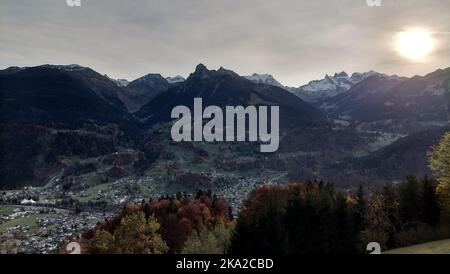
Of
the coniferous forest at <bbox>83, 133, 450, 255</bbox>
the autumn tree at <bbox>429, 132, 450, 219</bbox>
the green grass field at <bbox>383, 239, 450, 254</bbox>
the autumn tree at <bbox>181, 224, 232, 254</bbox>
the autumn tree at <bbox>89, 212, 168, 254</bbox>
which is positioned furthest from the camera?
the autumn tree at <bbox>89, 212, 168, 254</bbox>

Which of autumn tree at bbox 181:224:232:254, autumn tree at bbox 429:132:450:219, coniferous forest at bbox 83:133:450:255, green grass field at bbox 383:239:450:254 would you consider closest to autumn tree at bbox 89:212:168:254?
coniferous forest at bbox 83:133:450:255

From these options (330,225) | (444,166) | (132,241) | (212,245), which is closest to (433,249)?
(330,225)

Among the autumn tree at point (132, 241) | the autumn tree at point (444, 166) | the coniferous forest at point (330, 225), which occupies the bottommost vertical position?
the autumn tree at point (132, 241)

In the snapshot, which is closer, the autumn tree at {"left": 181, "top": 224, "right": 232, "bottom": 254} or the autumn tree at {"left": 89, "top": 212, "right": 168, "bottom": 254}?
the autumn tree at {"left": 181, "top": 224, "right": 232, "bottom": 254}

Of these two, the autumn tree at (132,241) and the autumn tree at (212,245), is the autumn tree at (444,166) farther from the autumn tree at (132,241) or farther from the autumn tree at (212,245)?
the autumn tree at (132,241)

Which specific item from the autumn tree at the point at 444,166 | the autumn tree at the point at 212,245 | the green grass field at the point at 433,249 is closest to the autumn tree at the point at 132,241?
the autumn tree at the point at 212,245

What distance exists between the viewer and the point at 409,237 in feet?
185

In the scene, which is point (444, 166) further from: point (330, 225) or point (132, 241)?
point (132, 241)

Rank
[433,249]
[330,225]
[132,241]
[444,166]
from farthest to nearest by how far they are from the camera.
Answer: [132,241] → [444,166] → [330,225] → [433,249]

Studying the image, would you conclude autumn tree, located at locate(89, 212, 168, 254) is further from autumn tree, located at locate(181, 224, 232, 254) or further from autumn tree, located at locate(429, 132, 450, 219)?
autumn tree, located at locate(429, 132, 450, 219)

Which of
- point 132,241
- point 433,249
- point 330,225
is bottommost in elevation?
point 132,241

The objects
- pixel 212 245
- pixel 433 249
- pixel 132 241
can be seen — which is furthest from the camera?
pixel 132 241
